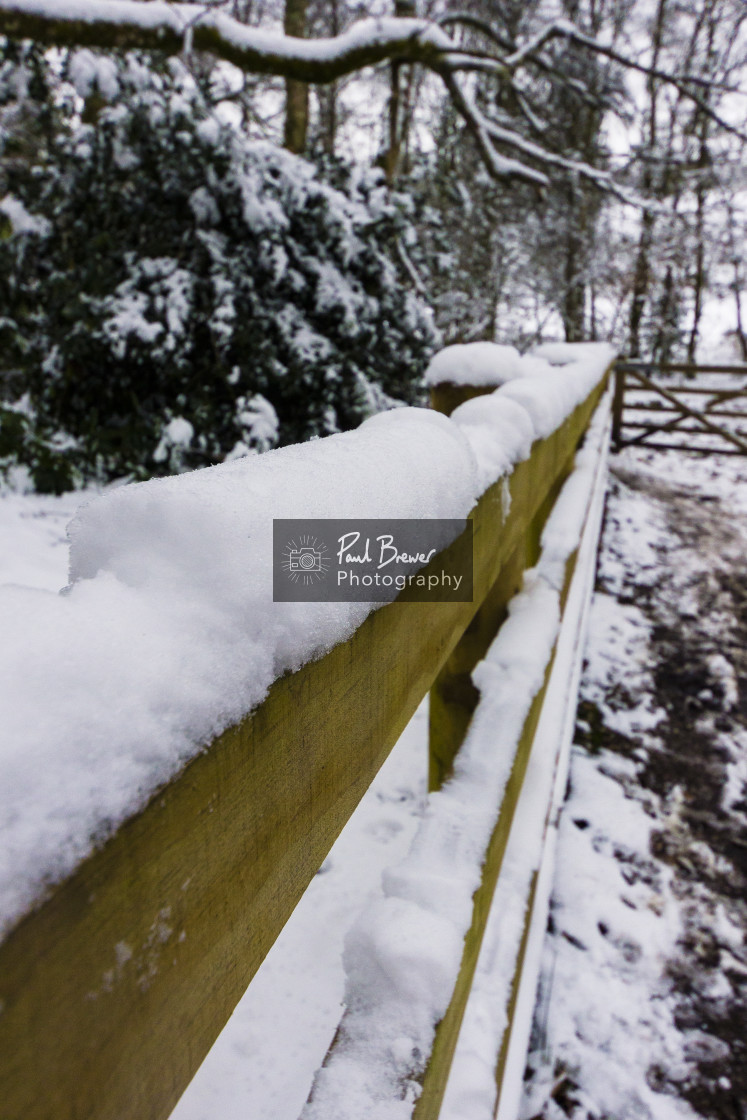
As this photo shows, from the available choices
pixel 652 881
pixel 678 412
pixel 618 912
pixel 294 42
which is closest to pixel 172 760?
pixel 618 912

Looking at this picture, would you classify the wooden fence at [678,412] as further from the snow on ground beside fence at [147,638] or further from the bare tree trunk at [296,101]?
the snow on ground beside fence at [147,638]

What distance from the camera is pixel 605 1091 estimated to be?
1.27 metres

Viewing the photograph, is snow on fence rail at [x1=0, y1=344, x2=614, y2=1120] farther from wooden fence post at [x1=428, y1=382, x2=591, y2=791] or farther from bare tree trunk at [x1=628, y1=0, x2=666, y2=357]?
bare tree trunk at [x1=628, y1=0, x2=666, y2=357]

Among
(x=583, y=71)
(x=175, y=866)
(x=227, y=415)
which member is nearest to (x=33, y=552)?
(x=227, y=415)

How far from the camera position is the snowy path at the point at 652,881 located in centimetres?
131

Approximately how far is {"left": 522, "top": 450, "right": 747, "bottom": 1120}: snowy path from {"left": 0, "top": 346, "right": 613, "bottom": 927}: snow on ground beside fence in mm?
1330

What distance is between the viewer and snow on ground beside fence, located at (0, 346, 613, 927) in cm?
25

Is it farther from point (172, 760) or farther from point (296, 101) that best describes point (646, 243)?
point (172, 760)

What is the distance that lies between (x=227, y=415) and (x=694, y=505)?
3780mm

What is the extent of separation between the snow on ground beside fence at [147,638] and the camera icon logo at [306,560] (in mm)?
22

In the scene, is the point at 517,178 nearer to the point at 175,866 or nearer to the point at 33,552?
the point at 33,552
